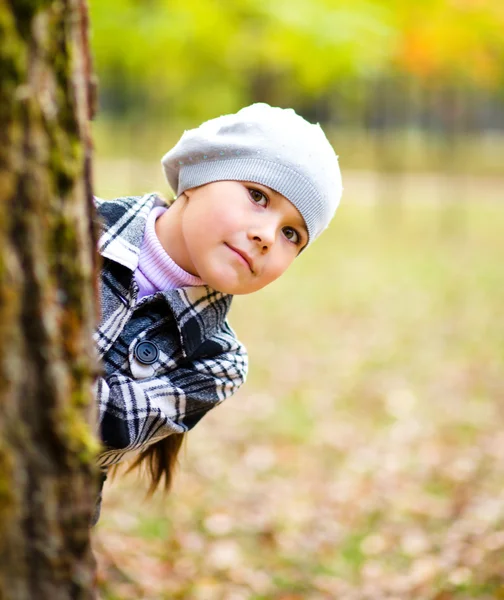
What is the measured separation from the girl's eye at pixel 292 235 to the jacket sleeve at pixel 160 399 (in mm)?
323

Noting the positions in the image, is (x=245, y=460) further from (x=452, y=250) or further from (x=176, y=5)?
(x=452, y=250)

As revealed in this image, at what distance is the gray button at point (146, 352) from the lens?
6.12ft

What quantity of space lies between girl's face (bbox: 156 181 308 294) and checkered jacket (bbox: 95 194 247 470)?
0.11m

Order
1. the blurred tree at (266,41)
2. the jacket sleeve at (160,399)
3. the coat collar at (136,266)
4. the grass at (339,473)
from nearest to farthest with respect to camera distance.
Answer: the jacket sleeve at (160,399), the coat collar at (136,266), the grass at (339,473), the blurred tree at (266,41)

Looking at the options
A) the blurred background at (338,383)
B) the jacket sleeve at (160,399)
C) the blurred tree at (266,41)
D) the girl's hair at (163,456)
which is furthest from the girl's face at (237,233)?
the blurred tree at (266,41)

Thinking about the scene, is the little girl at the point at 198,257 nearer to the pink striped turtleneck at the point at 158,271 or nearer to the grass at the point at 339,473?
the pink striped turtleneck at the point at 158,271

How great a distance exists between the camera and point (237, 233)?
1.87 m

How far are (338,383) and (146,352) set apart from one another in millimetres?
5577

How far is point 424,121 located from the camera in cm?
3675

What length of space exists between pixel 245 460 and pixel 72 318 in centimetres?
448

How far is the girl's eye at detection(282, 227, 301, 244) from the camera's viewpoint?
6.50ft

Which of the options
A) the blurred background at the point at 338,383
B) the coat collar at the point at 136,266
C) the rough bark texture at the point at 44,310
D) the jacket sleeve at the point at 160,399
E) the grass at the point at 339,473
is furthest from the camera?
the blurred background at the point at 338,383

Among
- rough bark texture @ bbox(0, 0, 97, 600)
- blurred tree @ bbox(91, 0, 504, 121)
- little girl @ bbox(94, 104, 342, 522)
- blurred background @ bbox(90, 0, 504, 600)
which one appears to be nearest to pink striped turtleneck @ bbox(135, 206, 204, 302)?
little girl @ bbox(94, 104, 342, 522)

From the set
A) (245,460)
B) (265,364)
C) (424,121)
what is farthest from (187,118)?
(424,121)
